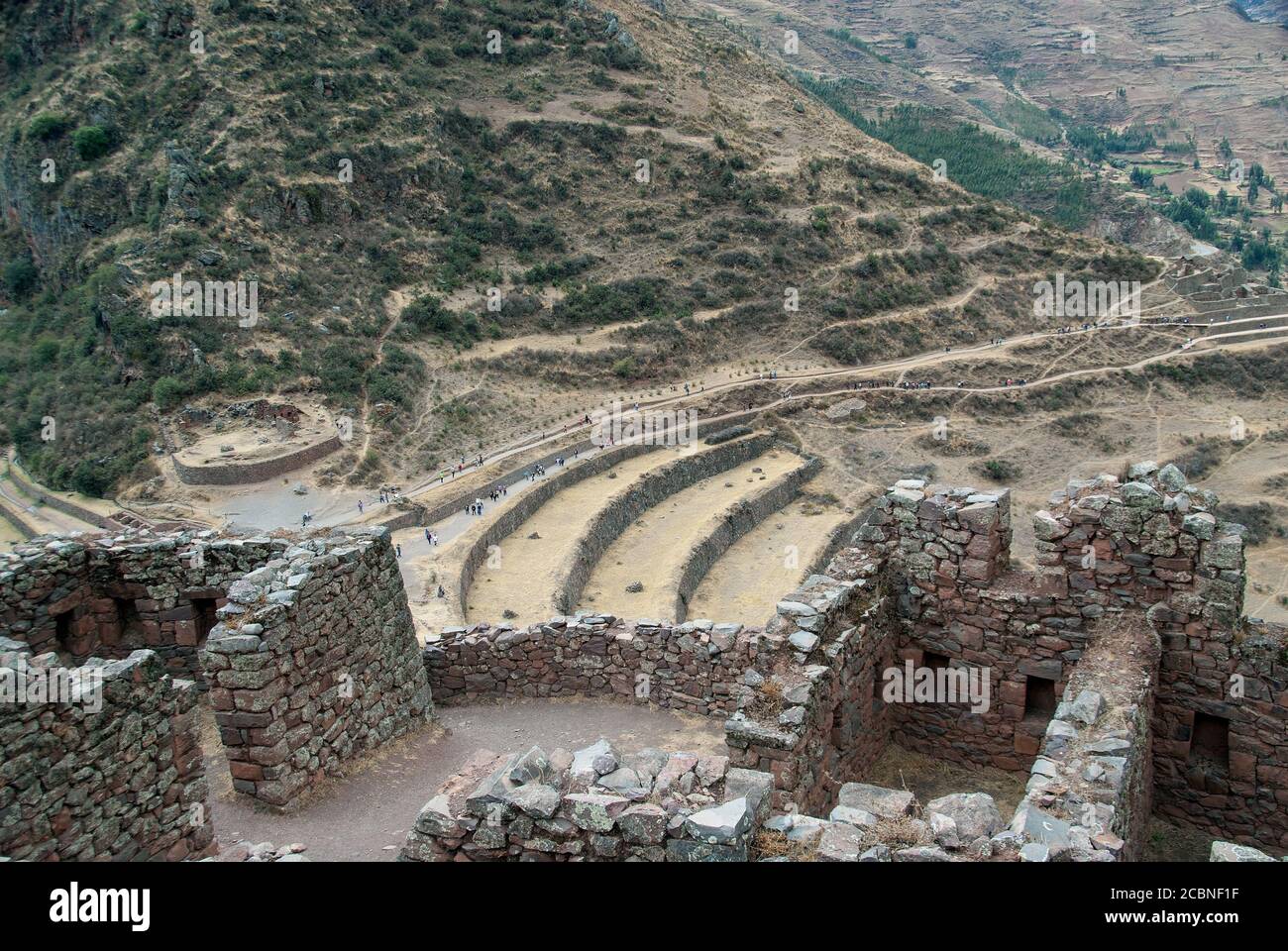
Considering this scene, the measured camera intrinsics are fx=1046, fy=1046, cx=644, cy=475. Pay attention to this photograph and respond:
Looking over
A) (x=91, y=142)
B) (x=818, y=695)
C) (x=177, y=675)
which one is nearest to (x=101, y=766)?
(x=177, y=675)

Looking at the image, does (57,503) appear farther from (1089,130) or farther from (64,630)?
(1089,130)

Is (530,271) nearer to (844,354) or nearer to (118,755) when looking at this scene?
Answer: (844,354)

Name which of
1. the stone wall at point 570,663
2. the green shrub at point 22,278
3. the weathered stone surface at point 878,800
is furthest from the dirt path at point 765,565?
the green shrub at point 22,278

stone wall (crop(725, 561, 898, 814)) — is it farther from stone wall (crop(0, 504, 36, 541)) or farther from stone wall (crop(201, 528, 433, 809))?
stone wall (crop(0, 504, 36, 541))

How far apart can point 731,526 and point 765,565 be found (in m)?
3.15

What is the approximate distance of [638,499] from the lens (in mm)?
46781

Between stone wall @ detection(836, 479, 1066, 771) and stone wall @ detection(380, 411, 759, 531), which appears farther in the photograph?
stone wall @ detection(380, 411, 759, 531)

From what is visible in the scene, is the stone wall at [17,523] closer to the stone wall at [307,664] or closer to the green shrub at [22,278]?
the green shrub at [22,278]

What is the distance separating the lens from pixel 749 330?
66.1 metres

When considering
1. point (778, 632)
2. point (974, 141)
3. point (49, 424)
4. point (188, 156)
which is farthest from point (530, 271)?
point (974, 141)

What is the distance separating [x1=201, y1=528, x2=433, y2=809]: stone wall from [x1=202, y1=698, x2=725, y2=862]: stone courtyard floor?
263 millimetres

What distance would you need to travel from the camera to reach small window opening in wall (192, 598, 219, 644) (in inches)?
499

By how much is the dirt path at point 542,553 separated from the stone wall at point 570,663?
58.1ft

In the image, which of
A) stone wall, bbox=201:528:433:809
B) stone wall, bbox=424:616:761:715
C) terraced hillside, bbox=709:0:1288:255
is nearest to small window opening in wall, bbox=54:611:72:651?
stone wall, bbox=201:528:433:809
